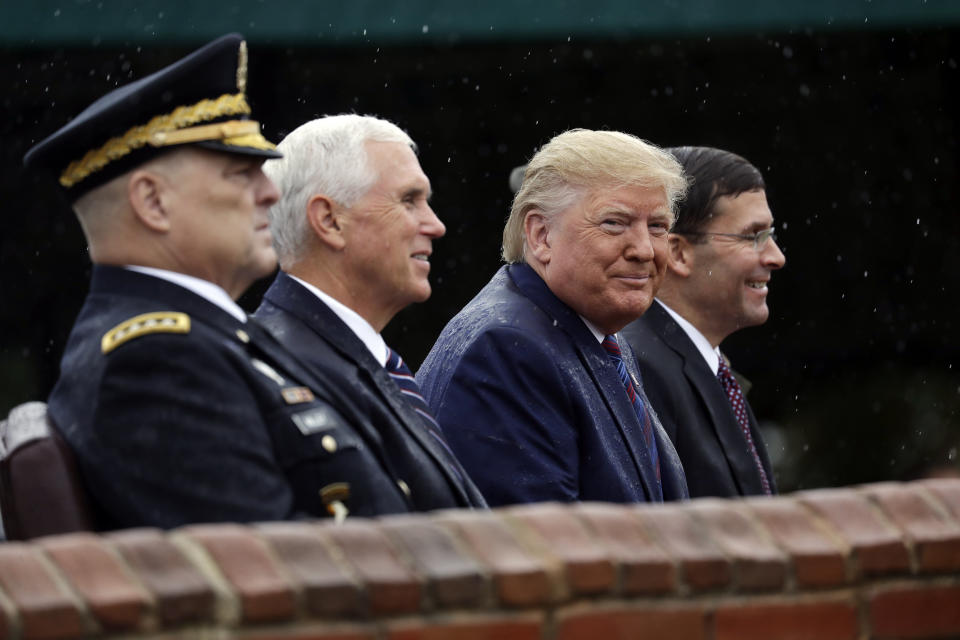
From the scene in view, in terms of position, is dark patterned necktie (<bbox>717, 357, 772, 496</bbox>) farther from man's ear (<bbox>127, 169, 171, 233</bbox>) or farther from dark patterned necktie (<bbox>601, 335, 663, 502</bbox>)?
man's ear (<bbox>127, 169, 171, 233</bbox>)

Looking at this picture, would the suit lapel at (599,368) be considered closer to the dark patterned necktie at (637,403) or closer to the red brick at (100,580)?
the dark patterned necktie at (637,403)

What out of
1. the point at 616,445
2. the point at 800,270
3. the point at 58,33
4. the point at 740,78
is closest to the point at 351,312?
the point at 616,445

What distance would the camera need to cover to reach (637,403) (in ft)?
14.2

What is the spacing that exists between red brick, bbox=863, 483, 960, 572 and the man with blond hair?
63.1 inches

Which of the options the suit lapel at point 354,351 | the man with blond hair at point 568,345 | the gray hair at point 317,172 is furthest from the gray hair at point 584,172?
the suit lapel at point 354,351

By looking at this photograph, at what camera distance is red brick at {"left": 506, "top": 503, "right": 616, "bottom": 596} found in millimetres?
2077

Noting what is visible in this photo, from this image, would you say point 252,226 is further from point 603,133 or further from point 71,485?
point 603,133

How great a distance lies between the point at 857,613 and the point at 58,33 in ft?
17.5

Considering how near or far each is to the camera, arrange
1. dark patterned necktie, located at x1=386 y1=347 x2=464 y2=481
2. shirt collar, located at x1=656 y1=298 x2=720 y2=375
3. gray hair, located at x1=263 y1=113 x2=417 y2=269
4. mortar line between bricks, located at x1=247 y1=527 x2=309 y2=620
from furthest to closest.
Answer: shirt collar, located at x1=656 y1=298 x2=720 y2=375, gray hair, located at x1=263 y1=113 x2=417 y2=269, dark patterned necktie, located at x1=386 y1=347 x2=464 y2=481, mortar line between bricks, located at x1=247 y1=527 x2=309 y2=620

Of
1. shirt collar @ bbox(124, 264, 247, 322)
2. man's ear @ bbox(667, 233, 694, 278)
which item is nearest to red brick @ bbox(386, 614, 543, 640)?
shirt collar @ bbox(124, 264, 247, 322)

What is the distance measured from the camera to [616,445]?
4070 millimetres

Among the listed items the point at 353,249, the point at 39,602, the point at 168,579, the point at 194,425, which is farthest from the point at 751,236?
the point at 39,602

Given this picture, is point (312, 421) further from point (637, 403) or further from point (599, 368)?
point (637, 403)

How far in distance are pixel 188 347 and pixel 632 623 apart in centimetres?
108
